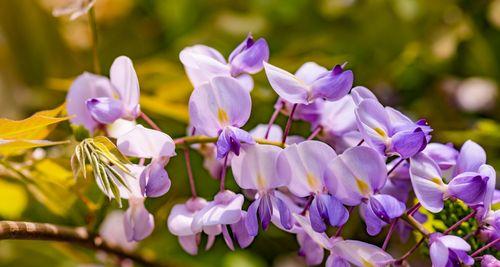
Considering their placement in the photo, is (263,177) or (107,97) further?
(107,97)

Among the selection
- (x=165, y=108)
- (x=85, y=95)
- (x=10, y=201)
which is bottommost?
(x=10, y=201)

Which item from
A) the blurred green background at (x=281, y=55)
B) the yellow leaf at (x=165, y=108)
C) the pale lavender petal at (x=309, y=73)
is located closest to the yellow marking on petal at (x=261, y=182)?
the pale lavender petal at (x=309, y=73)

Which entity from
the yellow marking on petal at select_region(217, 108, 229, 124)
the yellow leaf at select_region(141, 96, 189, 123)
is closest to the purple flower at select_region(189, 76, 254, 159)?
the yellow marking on petal at select_region(217, 108, 229, 124)

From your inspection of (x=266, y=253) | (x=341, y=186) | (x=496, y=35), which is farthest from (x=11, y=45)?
(x=341, y=186)

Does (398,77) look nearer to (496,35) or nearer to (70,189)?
(496,35)

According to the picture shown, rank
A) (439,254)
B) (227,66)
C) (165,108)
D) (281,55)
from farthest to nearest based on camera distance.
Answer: (281,55) < (165,108) < (227,66) < (439,254)

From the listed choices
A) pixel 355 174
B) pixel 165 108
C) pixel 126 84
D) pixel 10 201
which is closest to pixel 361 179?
pixel 355 174

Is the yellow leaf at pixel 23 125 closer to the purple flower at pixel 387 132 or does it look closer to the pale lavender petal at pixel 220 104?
the pale lavender petal at pixel 220 104

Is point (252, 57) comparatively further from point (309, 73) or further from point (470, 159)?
point (470, 159)
